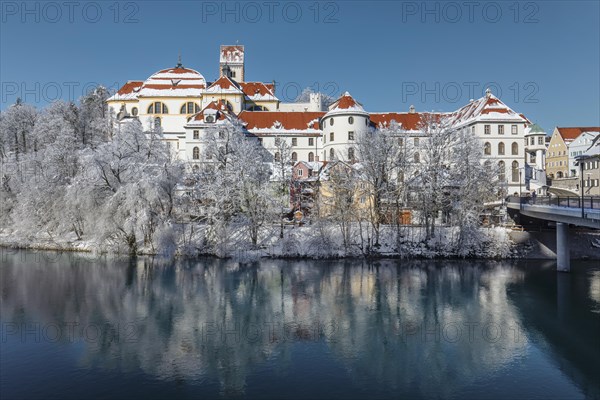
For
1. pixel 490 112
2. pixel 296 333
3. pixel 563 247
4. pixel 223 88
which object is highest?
pixel 223 88

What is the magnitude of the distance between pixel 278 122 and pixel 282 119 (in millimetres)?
1265

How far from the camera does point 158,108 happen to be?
63.5 m

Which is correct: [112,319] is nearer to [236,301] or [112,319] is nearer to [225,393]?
[236,301]

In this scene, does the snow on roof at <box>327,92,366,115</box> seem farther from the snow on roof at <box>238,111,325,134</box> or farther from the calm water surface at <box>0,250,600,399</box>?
the calm water surface at <box>0,250,600,399</box>

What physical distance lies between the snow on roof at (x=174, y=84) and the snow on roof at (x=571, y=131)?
66265 mm

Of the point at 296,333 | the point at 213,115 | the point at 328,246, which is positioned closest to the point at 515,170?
the point at 328,246

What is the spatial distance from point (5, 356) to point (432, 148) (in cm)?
3496

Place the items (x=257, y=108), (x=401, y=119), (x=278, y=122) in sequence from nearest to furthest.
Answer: (x=278, y=122), (x=401, y=119), (x=257, y=108)

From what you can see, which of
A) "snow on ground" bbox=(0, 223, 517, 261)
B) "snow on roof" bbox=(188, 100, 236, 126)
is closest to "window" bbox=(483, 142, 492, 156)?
"snow on ground" bbox=(0, 223, 517, 261)

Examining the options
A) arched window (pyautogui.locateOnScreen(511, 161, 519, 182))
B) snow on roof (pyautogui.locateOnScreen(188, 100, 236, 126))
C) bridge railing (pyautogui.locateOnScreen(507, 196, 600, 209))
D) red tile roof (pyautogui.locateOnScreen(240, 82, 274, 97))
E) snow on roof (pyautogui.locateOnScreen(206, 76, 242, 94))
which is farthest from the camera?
red tile roof (pyautogui.locateOnScreen(240, 82, 274, 97))

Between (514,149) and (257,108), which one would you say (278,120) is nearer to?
(257,108)

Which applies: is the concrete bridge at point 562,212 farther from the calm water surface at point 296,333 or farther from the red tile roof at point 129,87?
the red tile roof at point 129,87

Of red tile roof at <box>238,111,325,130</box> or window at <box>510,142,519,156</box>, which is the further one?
red tile roof at <box>238,111,325,130</box>

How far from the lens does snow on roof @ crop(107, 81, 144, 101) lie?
6738 cm
